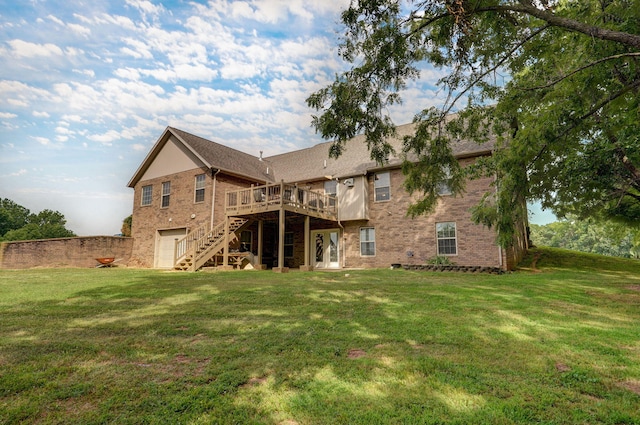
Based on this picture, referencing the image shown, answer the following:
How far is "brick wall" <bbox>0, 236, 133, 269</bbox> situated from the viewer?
19.1 m

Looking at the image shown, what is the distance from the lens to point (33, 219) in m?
57.5

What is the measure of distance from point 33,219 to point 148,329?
234 feet

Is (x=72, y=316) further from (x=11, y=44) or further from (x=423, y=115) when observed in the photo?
(x=11, y=44)

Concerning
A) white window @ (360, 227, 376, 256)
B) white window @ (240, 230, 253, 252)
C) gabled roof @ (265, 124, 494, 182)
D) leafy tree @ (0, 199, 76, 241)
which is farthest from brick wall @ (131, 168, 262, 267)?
leafy tree @ (0, 199, 76, 241)

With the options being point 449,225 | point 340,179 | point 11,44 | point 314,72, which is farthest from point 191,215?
point 449,225

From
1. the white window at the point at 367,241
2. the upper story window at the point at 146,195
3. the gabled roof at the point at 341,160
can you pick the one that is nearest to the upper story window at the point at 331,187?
the gabled roof at the point at 341,160

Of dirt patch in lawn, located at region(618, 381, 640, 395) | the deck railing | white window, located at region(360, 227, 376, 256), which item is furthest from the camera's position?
white window, located at region(360, 227, 376, 256)

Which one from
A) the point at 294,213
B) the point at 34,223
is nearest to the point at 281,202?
the point at 294,213

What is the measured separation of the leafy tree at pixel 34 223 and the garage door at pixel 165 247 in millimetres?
40459

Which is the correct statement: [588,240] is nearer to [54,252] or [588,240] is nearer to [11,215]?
[54,252]

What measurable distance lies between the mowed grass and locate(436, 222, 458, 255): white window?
26.5 feet

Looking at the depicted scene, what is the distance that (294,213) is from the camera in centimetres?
1627

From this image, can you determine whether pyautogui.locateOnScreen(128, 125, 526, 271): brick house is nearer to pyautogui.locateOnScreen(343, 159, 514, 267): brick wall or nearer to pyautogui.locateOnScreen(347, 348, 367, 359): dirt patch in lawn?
pyautogui.locateOnScreen(343, 159, 514, 267): brick wall

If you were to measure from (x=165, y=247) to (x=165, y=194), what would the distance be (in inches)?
133
